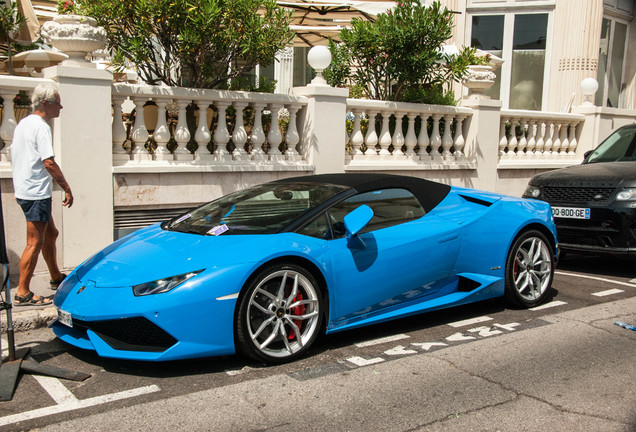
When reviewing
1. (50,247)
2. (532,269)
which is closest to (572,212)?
(532,269)

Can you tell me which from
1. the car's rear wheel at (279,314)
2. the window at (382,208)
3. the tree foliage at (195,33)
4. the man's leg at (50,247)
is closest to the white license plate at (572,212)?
the window at (382,208)

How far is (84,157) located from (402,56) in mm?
4722

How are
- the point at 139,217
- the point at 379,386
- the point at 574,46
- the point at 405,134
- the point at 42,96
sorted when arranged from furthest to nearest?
the point at 574,46 → the point at 405,134 → the point at 139,217 → the point at 42,96 → the point at 379,386

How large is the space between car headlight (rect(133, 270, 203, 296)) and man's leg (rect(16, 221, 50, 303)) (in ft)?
6.86

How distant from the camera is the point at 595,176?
8.26 m

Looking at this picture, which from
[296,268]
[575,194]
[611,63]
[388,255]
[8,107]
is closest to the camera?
[296,268]

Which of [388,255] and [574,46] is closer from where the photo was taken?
[388,255]

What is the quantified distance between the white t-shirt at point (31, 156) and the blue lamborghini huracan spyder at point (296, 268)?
3.76ft

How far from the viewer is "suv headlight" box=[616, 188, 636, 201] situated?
779 cm

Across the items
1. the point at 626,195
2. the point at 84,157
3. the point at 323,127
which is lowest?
the point at 626,195

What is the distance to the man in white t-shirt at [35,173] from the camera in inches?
230

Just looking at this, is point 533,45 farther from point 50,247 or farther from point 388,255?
point 50,247

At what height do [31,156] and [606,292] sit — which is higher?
[31,156]

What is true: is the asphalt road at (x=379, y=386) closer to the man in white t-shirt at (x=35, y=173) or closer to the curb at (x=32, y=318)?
the curb at (x=32, y=318)
